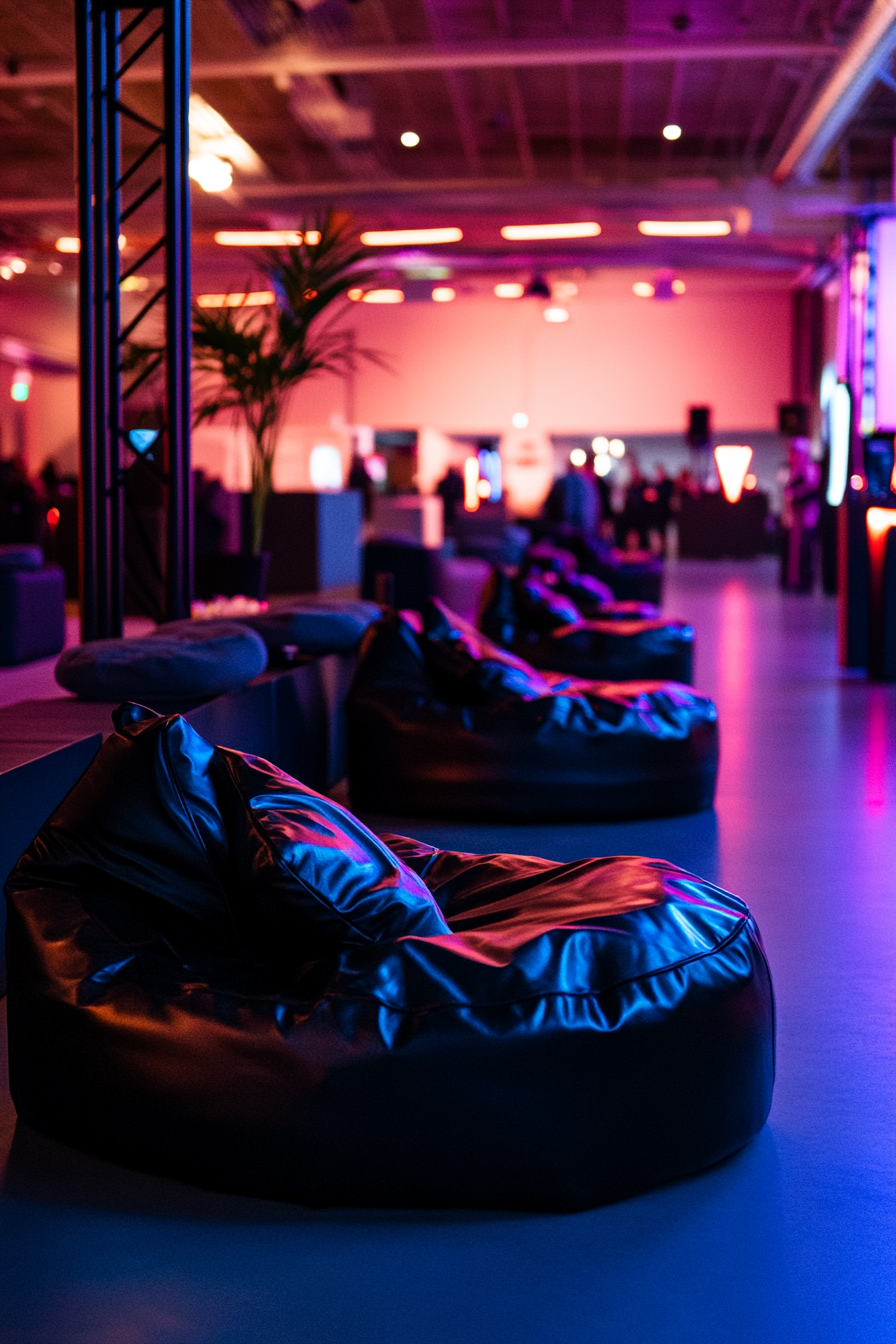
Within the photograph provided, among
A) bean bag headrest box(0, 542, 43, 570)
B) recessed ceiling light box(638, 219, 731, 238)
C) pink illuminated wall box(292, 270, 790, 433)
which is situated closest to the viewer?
bean bag headrest box(0, 542, 43, 570)

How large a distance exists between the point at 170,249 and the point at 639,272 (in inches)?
667

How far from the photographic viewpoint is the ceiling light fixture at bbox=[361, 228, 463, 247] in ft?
49.5

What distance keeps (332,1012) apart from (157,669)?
1.83m

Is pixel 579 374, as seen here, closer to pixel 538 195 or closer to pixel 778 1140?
pixel 538 195

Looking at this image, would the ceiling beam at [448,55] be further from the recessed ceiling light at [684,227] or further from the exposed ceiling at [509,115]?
the recessed ceiling light at [684,227]

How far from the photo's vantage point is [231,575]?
6.22 metres

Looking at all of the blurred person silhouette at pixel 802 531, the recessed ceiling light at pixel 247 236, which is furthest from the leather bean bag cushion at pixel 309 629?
the recessed ceiling light at pixel 247 236

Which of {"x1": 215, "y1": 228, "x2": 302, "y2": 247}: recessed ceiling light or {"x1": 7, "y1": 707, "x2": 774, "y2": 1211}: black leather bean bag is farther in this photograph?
{"x1": 215, "y1": 228, "x2": 302, "y2": 247}: recessed ceiling light

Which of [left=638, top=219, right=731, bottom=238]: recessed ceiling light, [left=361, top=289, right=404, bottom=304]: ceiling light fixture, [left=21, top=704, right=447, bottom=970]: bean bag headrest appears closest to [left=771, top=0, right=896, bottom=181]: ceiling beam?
[left=638, top=219, right=731, bottom=238]: recessed ceiling light

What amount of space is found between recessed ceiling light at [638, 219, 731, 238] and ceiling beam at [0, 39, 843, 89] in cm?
→ 413

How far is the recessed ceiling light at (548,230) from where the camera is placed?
14.8 meters

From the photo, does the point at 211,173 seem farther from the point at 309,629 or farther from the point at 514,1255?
the point at 514,1255

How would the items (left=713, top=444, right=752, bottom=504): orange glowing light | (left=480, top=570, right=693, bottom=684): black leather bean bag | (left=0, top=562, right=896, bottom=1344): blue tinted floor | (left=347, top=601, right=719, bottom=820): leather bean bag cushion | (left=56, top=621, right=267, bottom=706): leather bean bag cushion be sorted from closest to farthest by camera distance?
1. (left=0, top=562, right=896, bottom=1344): blue tinted floor
2. (left=56, top=621, right=267, bottom=706): leather bean bag cushion
3. (left=347, top=601, right=719, bottom=820): leather bean bag cushion
4. (left=480, top=570, right=693, bottom=684): black leather bean bag
5. (left=713, top=444, right=752, bottom=504): orange glowing light

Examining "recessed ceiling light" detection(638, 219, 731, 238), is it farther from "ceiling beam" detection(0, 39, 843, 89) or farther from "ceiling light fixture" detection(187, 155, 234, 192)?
"ceiling light fixture" detection(187, 155, 234, 192)
